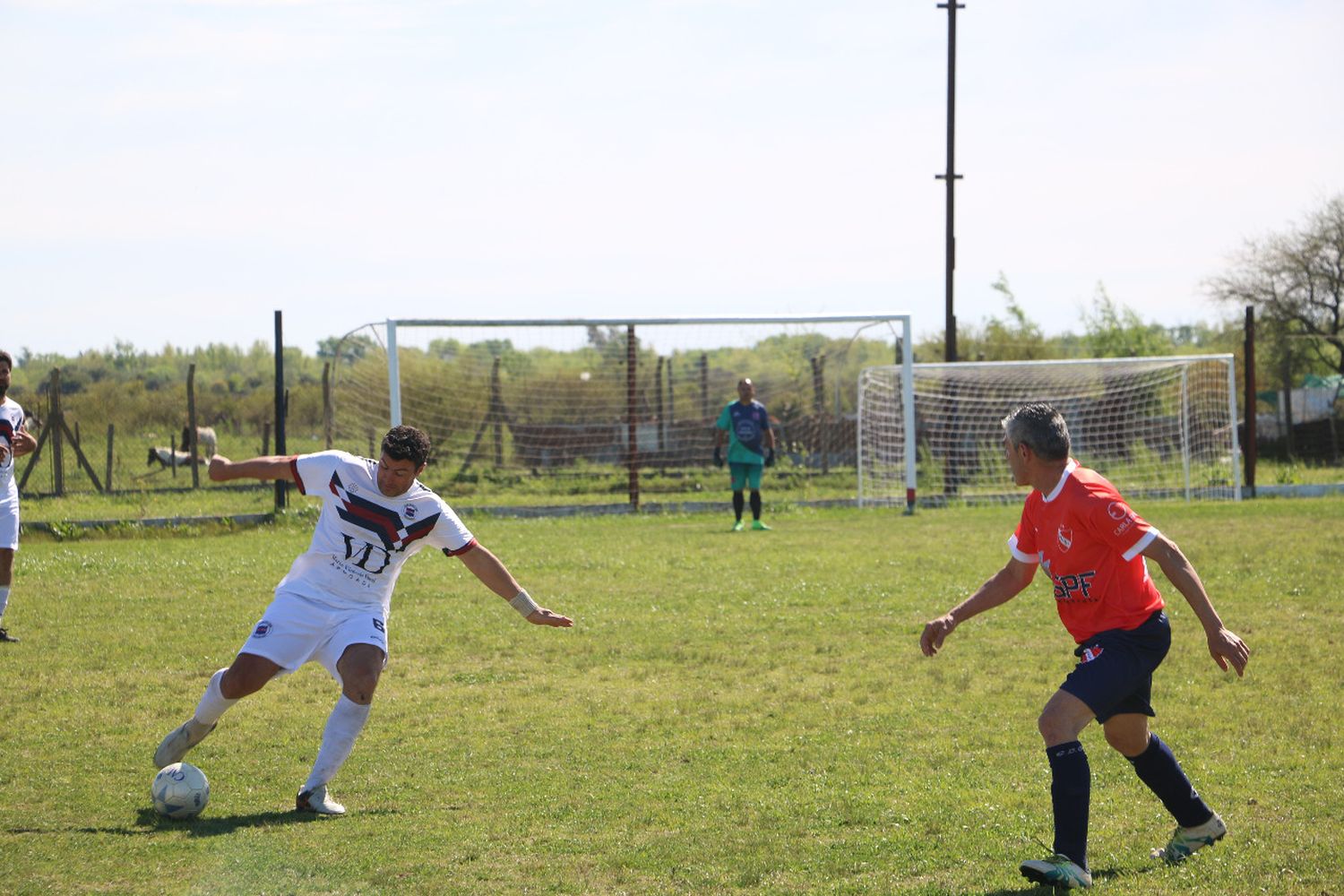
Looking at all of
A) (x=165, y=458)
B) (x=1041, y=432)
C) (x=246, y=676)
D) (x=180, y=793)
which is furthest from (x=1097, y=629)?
(x=165, y=458)

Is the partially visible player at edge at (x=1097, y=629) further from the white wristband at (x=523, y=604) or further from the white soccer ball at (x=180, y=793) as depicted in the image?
the white soccer ball at (x=180, y=793)

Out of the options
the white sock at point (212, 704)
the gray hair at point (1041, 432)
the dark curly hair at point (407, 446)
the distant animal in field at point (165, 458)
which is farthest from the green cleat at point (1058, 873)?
the distant animal in field at point (165, 458)

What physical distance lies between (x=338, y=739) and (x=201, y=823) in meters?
0.64

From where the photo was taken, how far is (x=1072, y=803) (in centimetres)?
468

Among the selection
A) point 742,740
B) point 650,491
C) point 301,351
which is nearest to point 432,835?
point 742,740

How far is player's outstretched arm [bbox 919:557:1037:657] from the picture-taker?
5328mm

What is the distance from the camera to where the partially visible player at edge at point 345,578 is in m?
5.97

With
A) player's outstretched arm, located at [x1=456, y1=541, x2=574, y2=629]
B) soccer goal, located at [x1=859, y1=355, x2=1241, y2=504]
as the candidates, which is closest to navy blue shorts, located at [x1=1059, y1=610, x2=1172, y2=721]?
player's outstretched arm, located at [x1=456, y1=541, x2=574, y2=629]

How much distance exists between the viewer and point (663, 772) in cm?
635

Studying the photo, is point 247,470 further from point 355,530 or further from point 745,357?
point 745,357

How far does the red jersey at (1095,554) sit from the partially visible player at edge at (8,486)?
7.95 metres

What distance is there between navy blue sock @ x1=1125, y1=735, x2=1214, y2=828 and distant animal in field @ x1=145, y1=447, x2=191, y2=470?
24407mm

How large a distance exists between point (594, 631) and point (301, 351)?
50.8m

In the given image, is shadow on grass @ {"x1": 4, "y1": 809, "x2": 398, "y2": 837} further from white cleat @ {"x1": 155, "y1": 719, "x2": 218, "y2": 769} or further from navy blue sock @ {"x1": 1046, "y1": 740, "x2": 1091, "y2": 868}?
navy blue sock @ {"x1": 1046, "y1": 740, "x2": 1091, "y2": 868}
